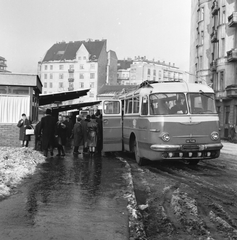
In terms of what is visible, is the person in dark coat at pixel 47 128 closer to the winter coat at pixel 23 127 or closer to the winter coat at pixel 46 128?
the winter coat at pixel 46 128

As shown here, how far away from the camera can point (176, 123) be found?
11508 mm

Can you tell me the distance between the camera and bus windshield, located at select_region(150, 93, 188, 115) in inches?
463

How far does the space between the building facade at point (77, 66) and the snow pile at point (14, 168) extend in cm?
8973

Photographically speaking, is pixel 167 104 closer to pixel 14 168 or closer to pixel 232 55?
pixel 14 168

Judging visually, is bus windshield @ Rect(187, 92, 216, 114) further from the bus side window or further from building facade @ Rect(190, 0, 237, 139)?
building facade @ Rect(190, 0, 237, 139)

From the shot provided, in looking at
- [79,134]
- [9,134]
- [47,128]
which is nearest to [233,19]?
[79,134]

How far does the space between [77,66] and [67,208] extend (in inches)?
4081

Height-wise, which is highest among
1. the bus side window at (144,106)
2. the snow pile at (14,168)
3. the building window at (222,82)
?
the building window at (222,82)

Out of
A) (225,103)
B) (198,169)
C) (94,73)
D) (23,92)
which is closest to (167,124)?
(198,169)

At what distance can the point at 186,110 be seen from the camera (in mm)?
11805

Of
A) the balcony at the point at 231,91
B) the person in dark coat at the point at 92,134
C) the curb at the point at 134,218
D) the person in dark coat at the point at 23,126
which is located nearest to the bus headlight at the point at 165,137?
the curb at the point at 134,218

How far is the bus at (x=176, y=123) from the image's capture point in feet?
37.5

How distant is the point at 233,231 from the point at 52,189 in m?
4.31

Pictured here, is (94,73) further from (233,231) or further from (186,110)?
(233,231)
